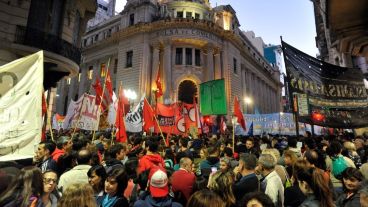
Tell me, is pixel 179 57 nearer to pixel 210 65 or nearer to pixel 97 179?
pixel 210 65

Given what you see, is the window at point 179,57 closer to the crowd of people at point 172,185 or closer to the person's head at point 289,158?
the crowd of people at point 172,185

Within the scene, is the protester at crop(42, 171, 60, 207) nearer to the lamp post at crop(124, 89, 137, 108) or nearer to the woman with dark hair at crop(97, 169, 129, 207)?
the woman with dark hair at crop(97, 169, 129, 207)

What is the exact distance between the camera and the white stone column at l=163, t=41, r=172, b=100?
28938mm

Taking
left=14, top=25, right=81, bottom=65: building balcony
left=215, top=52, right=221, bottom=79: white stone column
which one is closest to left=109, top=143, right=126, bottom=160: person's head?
left=14, top=25, right=81, bottom=65: building balcony

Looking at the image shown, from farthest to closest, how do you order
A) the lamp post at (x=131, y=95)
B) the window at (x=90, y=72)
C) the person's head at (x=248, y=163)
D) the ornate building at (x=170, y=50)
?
the window at (x=90, y=72) < the ornate building at (x=170, y=50) < the lamp post at (x=131, y=95) < the person's head at (x=248, y=163)

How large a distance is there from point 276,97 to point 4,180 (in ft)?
209

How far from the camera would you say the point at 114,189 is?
3.12 meters

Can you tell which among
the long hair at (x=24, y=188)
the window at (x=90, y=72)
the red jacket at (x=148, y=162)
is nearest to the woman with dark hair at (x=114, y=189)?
the long hair at (x=24, y=188)

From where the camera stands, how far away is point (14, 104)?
12.2 feet

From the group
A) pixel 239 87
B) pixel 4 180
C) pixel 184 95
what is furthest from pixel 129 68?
pixel 4 180

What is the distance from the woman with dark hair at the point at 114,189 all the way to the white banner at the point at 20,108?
52.6 inches

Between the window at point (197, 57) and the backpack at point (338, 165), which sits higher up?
the window at point (197, 57)

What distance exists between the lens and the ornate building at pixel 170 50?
98.8 ft

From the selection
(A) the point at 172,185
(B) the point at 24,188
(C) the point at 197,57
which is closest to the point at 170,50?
(C) the point at 197,57
